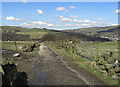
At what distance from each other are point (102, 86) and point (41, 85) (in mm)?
4414

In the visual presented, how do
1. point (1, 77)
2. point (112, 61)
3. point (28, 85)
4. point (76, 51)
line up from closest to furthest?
point (1, 77) → point (28, 85) → point (112, 61) → point (76, 51)

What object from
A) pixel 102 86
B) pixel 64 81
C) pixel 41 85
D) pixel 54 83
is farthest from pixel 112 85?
pixel 41 85

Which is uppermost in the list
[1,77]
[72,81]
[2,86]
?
[1,77]

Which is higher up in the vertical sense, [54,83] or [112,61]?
[112,61]

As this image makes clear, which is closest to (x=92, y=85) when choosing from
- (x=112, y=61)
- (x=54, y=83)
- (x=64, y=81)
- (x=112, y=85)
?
(x=112, y=85)

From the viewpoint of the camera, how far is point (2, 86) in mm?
→ 5898

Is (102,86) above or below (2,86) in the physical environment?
below

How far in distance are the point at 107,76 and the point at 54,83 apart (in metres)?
4.79

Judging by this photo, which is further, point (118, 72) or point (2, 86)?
point (118, 72)

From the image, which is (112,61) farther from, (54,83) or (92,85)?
(54,83)

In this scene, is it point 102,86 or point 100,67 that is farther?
point 100,67

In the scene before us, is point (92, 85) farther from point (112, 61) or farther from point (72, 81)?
point (112, 61)

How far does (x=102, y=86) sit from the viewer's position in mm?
8961

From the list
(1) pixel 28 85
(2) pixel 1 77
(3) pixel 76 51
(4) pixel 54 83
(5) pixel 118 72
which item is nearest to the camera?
(2) pixel 1 77
